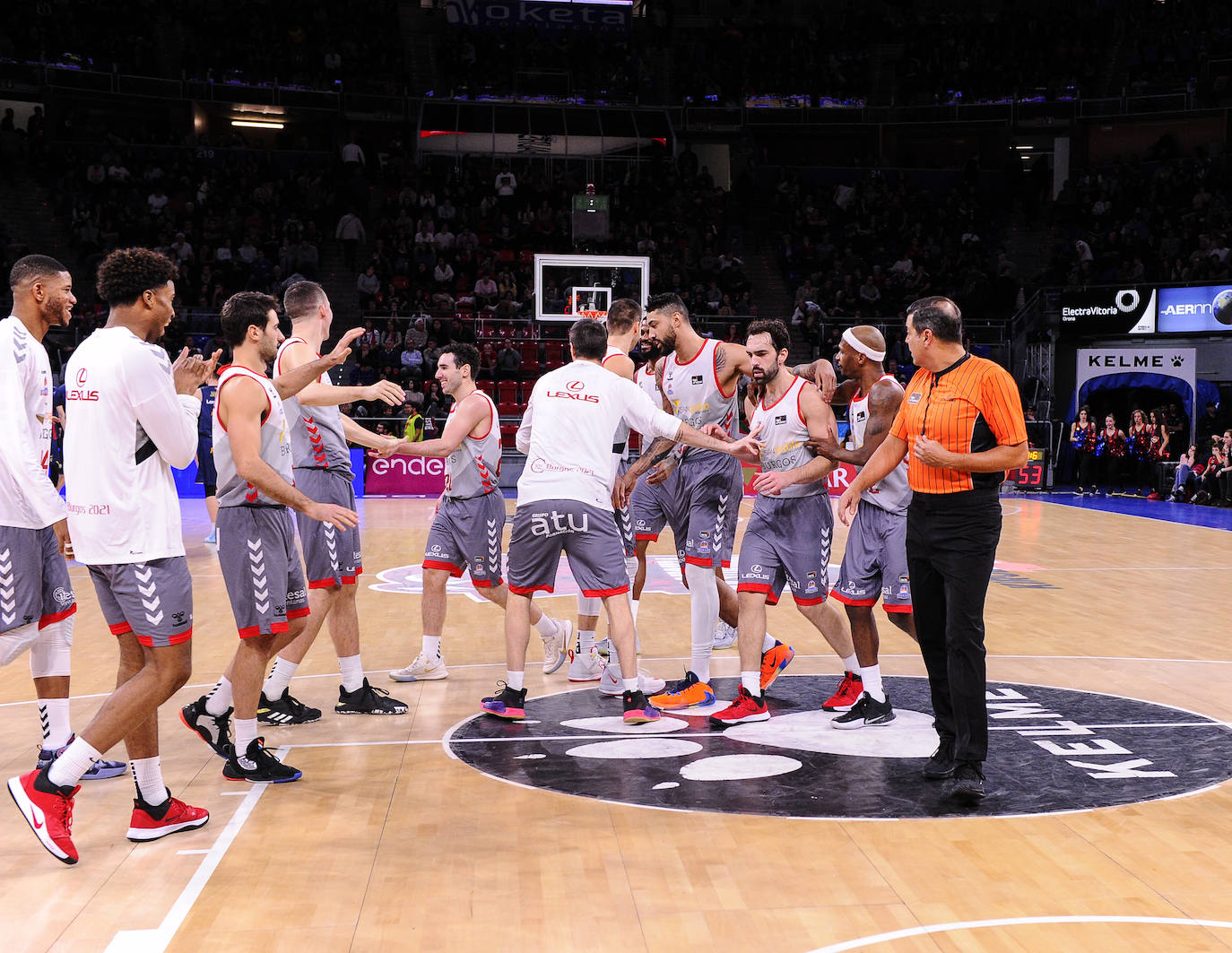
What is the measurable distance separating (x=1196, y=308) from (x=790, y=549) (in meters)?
20.2

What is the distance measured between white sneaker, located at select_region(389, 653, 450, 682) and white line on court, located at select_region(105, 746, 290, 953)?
223 centimetres

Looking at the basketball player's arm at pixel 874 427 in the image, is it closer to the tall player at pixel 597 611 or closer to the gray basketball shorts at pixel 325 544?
the tall player at pixel 597 611

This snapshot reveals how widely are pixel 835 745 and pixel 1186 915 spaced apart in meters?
2.10

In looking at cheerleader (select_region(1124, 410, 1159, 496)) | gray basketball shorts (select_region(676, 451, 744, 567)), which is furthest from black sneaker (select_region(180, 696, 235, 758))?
cheerleader (select_region(1124, 410, 1159, 496))

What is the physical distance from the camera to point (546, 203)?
25922 millimetres

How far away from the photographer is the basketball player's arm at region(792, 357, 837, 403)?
6375mm

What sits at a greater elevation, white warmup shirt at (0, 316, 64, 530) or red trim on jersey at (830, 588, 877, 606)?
white warmup shirt at (0, 316, 64, 530)

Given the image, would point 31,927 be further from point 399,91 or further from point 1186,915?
point 399,91

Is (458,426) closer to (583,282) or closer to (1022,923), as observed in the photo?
(1022,923)

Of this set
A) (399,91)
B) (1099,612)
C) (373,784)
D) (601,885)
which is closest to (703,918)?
(601,885)

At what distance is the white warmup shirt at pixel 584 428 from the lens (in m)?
5.98

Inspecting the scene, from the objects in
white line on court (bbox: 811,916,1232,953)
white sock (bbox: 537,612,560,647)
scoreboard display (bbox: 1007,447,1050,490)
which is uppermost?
white sock (bbox: 537,612,560,647)

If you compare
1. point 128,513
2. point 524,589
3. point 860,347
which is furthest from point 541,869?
point 860,347

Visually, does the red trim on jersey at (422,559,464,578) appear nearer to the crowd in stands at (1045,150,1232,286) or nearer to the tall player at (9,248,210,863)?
the tall player at (9,248,210,863)
